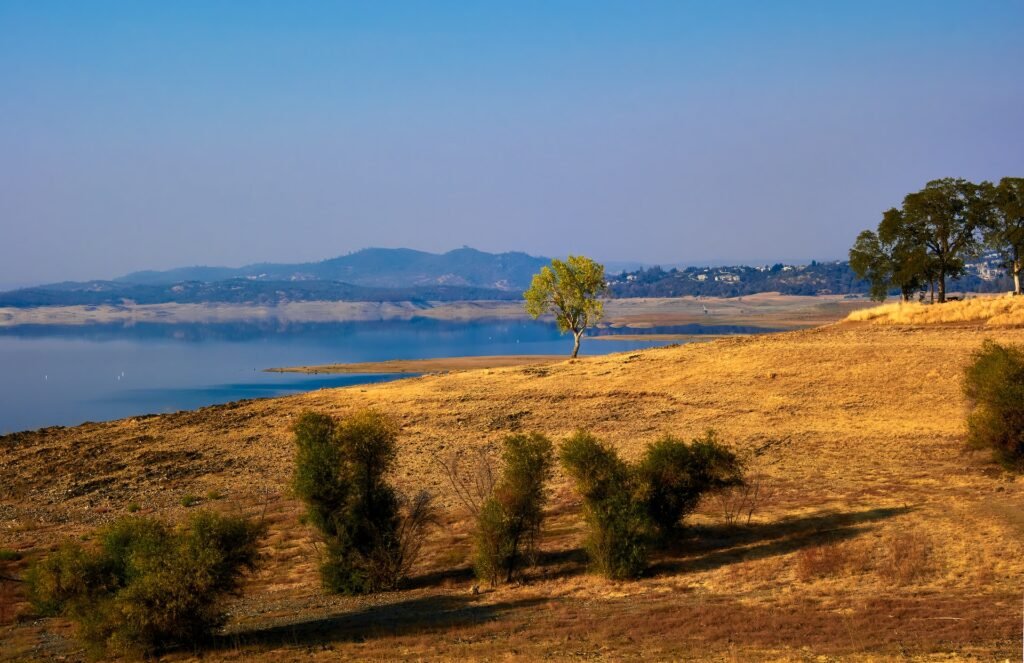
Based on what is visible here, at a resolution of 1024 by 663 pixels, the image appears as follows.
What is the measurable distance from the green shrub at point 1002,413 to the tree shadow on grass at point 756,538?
6.45 m

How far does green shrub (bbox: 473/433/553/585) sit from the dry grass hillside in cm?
105

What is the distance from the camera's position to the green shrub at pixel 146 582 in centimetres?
2123

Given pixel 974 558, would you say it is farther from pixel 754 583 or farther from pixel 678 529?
pixel 678 529

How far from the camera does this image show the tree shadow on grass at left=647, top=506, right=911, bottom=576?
26672mm

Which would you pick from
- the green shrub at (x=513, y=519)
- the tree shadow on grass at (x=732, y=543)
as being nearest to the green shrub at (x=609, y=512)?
the tree shadow on grass at (x=732, y=543)

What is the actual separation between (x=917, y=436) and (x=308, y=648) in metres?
30.2

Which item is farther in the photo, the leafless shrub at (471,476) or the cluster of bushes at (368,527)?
the leafless shrub at (471,476)

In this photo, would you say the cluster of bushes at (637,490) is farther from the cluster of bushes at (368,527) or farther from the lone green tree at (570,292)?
the lone green tree at (570,292)

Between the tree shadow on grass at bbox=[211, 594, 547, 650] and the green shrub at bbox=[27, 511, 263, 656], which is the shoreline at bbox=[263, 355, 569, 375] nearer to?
the tree shadow on grass at bbox=[211, 594, 547, 650]

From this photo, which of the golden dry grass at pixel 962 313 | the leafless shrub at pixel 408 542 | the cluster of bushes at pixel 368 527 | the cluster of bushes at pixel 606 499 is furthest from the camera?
the golden dry grass at pixel 962 313

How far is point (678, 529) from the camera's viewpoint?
2916 cm

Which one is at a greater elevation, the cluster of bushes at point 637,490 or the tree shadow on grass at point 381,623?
the cluster of bushes at point 637,490

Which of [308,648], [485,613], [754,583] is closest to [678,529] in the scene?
[754,583]

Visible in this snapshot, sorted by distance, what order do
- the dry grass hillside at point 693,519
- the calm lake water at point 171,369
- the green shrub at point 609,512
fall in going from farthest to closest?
1. the calm lake water at point 171,369
2. the green shrub at point 609,512
3. the dry grass hillside at point 693,519
